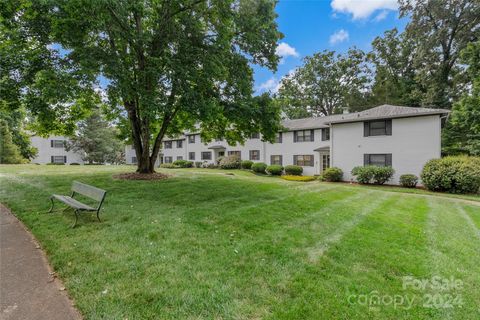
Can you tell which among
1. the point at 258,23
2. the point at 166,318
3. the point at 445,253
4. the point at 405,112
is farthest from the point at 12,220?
the point at 405,112

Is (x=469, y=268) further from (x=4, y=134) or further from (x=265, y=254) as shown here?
(x=4, y=134)

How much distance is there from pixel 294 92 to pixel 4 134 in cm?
4176

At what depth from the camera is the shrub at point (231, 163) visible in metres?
28.4

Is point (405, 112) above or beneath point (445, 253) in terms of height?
above

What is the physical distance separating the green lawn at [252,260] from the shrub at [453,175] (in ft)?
29.9

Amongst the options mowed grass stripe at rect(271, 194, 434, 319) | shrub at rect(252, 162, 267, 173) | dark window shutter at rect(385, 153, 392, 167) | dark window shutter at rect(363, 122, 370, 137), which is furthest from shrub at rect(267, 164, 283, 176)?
mowed grass stripe at rect(271, 194, 434, 319)

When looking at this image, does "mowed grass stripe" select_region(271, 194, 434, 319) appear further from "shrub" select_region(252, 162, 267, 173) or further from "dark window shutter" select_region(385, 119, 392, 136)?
"shrub" select_region(252, 162, 267, 173)

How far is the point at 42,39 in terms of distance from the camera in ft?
28.6

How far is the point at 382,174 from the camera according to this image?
1750 cm

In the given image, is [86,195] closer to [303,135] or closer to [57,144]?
[303,135]

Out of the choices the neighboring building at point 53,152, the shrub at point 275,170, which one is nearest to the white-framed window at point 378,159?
the shrub at point 275,170

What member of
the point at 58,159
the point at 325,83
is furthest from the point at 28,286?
the point at 58,159

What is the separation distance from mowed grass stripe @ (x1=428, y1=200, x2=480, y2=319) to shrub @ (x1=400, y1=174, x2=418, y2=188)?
10.1 metres

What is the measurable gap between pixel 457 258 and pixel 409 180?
48.2 ft
